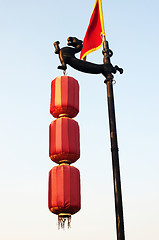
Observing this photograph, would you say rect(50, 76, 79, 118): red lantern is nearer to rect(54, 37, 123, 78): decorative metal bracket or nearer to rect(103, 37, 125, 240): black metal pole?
rect(54, 37, 123, 78): decorative metal bracket

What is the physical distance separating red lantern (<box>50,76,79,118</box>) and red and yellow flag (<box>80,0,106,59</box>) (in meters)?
1.11

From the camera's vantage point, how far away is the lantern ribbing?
5.91 m

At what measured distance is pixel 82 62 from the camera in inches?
267

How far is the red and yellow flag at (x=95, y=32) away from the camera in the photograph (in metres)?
7.44

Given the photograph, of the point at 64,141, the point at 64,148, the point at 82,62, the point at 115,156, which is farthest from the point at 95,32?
the point at 115,156

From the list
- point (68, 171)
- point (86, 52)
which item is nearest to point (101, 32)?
point (86, 52)

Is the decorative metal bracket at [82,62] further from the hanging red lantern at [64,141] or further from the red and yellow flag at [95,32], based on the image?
the hanging red lantern at [64,141]

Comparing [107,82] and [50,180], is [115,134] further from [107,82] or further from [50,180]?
[50,180]

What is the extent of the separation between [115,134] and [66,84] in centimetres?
179

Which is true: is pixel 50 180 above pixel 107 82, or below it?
below

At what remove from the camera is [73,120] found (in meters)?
6.66

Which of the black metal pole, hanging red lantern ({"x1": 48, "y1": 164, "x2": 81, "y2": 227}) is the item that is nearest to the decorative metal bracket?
the black metal pole

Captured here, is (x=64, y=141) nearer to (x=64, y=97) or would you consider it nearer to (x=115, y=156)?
(x=64, y=97)

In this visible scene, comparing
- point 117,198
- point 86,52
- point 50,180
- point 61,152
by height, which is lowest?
point 117,198
